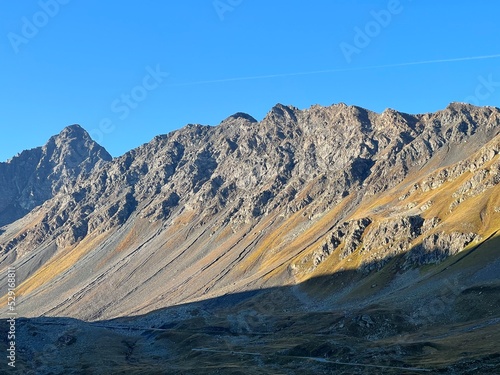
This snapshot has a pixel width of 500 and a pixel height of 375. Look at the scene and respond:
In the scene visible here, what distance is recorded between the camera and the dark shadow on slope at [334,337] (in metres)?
86.1

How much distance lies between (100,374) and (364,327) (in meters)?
61.4

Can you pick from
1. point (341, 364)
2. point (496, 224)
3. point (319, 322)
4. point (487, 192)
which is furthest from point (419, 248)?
point (341, 364)

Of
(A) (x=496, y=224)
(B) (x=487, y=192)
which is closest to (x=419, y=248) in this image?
(A) (x=496, y=224)

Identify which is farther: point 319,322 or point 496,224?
point 496,224

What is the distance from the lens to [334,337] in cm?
11212

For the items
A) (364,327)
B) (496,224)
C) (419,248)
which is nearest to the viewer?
(364,327)

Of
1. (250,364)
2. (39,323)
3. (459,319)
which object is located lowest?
(459,319)

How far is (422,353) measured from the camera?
87000 millimetres

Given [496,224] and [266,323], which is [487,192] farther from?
[266,323]

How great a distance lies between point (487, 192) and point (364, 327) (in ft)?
342

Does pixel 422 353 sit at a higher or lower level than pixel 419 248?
lower

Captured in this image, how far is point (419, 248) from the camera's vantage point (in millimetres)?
182875

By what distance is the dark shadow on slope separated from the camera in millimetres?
86125

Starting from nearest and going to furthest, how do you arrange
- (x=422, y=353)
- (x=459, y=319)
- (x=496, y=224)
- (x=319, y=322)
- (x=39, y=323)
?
1. (x=422, y=353)
2. (x=459, y=319)
3. (x=319, y=322)
4. (x=39, y=323)
5. (x=496, y=224)
